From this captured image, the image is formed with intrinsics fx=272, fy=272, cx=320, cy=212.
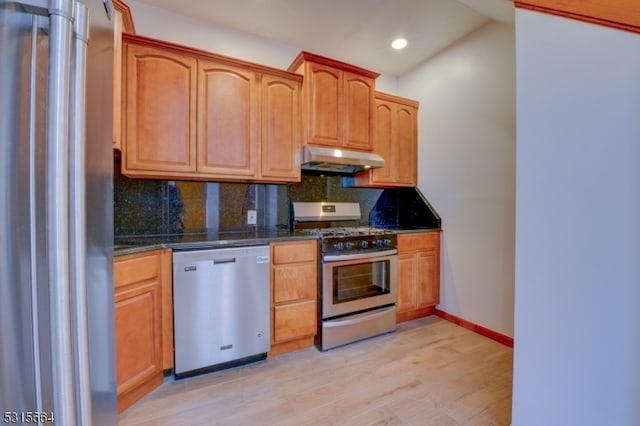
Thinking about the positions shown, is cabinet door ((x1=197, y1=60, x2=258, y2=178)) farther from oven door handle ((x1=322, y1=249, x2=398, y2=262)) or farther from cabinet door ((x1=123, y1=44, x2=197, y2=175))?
oven door handle ((x1=322, y1=249, x2=398, y2=262))

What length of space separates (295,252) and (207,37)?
82.8 inches

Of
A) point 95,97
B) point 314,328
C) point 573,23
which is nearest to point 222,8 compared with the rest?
point 95,97

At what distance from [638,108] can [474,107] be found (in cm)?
177

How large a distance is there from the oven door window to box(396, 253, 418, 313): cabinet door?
0.72 feet

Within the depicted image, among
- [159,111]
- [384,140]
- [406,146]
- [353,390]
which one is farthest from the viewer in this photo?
[406,146]

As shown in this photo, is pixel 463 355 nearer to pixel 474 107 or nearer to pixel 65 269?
pixel 474 107

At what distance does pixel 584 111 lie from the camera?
41.5 inches

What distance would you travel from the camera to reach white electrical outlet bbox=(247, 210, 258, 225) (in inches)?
102

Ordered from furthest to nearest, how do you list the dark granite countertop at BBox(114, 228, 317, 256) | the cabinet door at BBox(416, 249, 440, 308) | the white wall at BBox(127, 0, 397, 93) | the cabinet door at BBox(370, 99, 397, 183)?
the cabinet door at BBox(370, 99, 397, 183) → the cabinet door at BBox(416, 249, 440, 308) → the white wall at BBox(127, 0, 397, 93) → the dark granite countertop at BBox(114, 228, 317, 256)

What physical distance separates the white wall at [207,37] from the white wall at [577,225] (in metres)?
2.22

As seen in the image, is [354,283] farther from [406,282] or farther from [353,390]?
[353,390]

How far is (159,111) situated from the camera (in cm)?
200

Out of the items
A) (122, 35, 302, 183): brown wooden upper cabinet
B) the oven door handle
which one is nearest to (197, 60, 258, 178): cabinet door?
(122, 35, 302, 183): brown wooden upper cabinet

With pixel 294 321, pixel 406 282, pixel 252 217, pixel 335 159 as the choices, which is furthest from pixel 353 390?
pixel 335 159
